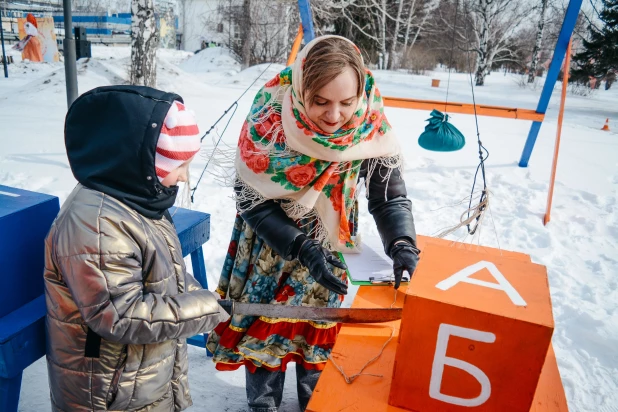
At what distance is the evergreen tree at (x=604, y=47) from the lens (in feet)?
48.8

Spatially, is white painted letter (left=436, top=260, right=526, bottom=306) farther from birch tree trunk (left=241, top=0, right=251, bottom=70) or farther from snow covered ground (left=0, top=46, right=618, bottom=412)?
birch tree trunk (left=241, top=0, right=251, bottom=70)

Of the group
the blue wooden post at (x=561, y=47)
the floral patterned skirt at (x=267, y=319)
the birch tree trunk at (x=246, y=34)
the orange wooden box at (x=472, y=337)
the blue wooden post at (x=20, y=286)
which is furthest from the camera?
the birch tree trunk at (x=246, y=34)

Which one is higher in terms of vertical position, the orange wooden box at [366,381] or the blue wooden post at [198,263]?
the orange wooden box at [366,381]

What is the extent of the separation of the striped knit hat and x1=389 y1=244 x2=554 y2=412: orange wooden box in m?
0.69

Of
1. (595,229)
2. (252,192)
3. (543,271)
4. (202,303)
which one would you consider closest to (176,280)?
(202,303)

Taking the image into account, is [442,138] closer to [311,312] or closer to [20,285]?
[311,312]

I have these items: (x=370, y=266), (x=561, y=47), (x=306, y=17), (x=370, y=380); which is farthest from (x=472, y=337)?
(x=561, y=47)

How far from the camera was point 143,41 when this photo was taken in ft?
24.0

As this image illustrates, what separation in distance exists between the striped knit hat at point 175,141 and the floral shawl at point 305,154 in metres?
0.41

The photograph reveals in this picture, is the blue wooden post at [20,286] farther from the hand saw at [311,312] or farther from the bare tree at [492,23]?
the bare tree at [492,23]

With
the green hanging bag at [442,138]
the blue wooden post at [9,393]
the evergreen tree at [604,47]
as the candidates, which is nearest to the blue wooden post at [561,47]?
the green hanging bag at [442,138]

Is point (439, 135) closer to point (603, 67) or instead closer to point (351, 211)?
point (351, 211)

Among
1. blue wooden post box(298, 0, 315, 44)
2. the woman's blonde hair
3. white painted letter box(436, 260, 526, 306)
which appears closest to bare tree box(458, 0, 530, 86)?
blue wooden post box(298, 0, 315, 44)

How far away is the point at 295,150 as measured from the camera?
5.19 ft
